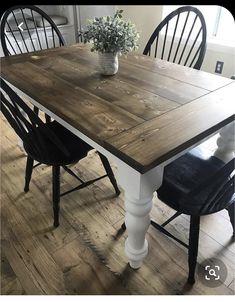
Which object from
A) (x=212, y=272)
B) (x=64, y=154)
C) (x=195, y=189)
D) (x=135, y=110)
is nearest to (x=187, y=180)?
(x=195, y=189)

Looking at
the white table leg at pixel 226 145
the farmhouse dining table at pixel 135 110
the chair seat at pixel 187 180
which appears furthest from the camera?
the white table leg at pixel 226 145

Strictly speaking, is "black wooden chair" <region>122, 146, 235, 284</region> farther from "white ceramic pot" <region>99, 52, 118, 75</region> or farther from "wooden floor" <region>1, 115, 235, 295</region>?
"white ceramic pot" <region>99, 52, 118, 75</region>

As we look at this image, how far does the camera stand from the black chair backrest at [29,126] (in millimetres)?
1111

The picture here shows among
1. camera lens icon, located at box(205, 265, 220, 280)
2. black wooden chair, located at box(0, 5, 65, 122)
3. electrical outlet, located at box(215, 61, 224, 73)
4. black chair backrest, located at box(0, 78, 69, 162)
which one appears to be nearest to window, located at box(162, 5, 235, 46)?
electrical outlet, located at box(215, 61, 224, 73)

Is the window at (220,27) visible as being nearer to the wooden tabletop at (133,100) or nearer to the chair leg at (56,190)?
the wooden tabletop at (133,100)

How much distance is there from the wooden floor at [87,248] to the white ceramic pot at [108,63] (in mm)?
748

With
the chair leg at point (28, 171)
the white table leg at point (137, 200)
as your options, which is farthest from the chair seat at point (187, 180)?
the chair leg at point (28, 171)

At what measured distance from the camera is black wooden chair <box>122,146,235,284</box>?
37.4 inches

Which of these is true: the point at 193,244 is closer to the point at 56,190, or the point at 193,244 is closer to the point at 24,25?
the point at 56,190

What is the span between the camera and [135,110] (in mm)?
1056

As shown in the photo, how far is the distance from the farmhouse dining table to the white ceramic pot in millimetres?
39

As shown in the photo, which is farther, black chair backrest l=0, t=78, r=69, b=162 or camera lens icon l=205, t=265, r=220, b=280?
camera lens icon l=205, t=265, r=220, b=280

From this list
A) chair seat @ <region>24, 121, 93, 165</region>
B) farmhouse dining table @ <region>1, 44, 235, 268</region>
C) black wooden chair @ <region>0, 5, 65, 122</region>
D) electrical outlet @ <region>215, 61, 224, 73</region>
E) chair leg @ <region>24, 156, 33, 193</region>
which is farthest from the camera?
electrical outlet @ <region>215, 61, 224, 73</region>

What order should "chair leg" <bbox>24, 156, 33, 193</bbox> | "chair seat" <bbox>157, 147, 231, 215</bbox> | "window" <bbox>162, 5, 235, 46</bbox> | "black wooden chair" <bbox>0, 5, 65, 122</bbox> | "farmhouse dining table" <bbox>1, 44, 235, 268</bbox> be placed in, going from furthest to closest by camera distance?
"window" <bbox>162, 5, 235, 46</bbox> → "black wooden chair" <bbox>0, 5, 65, 122</bbox> → "chair leg" <bbox>24, 156, 33, 193</bbox> → "chair seat" <bbox>157, 147, 231, 215</bbox> → "farmhouse dining table" <bbox>1, 44, 235, 268</bbox>
